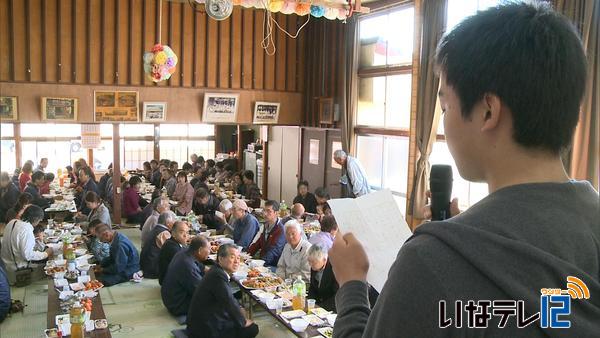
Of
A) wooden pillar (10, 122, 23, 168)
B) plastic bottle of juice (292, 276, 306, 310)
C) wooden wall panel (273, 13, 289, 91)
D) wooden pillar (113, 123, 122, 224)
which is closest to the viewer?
Result: plastic bottle of juice (292, 276, 306, 310)

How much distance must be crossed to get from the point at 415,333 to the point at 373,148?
378 inches

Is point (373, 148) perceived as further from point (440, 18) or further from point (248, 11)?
point (248, 11)

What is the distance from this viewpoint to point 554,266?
28.6 inches

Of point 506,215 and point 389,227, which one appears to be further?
point 389,227

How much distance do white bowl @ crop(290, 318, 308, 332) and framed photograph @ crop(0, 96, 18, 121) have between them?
7.61 m

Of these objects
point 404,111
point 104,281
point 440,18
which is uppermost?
point 440,18

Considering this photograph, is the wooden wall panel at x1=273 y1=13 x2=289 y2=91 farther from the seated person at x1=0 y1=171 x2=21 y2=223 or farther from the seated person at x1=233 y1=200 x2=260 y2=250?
the seated person at x1=0 y1=171 x2=21 y2=223

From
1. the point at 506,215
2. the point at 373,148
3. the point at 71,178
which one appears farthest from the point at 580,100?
the point at 71,178

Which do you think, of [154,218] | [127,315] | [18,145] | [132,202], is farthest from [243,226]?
[18,145]

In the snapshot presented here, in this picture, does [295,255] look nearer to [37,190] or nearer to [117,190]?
[117,190]

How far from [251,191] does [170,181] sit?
2.44 meters

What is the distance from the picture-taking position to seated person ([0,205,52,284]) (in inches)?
286

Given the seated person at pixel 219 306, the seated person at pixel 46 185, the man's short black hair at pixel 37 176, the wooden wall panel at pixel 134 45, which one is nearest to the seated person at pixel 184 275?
the seated person at pixel 219 306

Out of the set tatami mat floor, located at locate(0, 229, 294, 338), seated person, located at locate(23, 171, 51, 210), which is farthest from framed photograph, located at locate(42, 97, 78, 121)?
tatami mat floor, located at locate(0, 229, 294, 338)
